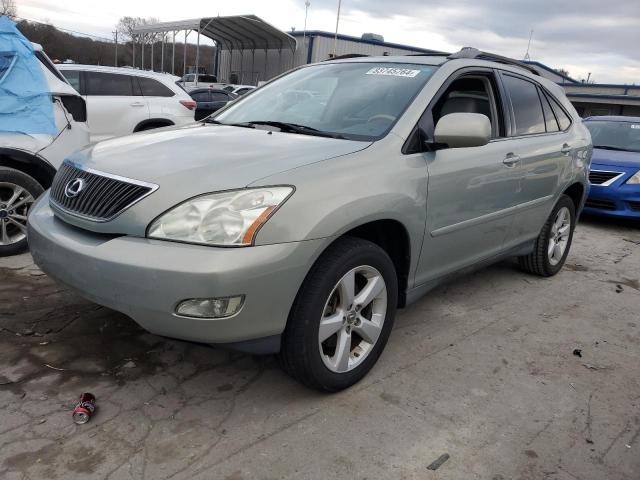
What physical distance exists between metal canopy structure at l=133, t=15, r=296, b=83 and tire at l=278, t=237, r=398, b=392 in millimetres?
29019

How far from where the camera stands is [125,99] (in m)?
7.87

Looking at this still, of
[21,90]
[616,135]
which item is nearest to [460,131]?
[21,90]

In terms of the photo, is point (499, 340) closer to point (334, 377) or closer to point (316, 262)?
point (334, 377)

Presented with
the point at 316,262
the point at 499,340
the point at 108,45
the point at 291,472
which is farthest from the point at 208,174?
the point at 108,45

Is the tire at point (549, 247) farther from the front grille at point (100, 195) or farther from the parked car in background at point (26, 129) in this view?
the parked car in background at point (26, 129)

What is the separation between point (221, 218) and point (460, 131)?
1.44 meters

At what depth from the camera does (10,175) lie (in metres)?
4.26

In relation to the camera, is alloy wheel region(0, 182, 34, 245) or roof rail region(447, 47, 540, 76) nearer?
roof rail region(447, 47, 540, 76)

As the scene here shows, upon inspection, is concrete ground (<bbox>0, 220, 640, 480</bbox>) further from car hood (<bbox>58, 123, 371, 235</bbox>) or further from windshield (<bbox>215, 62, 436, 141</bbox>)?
windshield (<bbox>215, 62, 436, 141</bbox>)

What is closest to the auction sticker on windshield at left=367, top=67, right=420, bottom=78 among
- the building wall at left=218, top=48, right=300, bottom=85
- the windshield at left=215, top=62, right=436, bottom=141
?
the windshield at left=215, top=62, right=436, bottom=141

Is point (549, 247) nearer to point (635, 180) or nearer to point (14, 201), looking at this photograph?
point (635, 180)

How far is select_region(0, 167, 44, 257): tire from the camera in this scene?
A: 4.28 meters

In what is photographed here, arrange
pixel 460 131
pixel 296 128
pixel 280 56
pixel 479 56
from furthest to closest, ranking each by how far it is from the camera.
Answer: pixel 280 56, pixel 479 56, pixel 296 128, pixel 460 131

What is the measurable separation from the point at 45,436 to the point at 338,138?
197 cm
